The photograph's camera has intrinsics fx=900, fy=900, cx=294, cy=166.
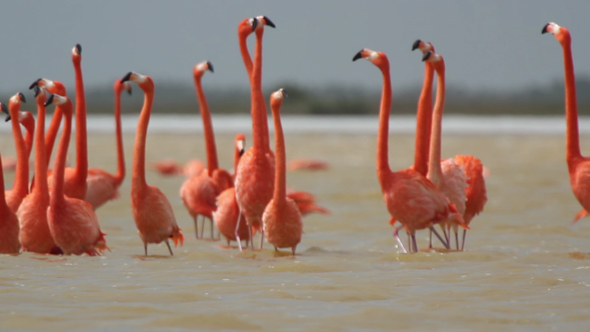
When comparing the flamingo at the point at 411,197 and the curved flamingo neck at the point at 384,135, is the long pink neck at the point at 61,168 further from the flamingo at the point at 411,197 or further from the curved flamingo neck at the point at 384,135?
the curved flamingo neck at the point at 384,135

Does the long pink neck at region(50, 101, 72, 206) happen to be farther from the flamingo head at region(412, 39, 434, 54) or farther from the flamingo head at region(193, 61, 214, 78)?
the flamingo head at region(412, 39, 434, 54)

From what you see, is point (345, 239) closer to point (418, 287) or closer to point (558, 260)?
point (558, 260)

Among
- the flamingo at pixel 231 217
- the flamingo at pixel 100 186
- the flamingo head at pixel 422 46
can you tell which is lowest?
the flamingo at pixel 231 217

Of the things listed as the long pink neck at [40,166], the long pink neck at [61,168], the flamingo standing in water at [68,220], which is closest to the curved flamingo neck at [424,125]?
the flamingo standing in water at [68,220]

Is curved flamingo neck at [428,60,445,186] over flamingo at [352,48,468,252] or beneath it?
over

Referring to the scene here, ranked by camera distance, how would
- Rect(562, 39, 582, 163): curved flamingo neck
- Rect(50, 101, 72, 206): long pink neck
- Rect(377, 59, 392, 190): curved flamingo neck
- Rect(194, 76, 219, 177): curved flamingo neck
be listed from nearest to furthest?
Rect(50, 101, 72, 206): long pink neck
Rect(377, 59, 392, 190): curved flamingo neck
Rect(562, 39, 582, 163): curved flamingo neck
Rect(194, 76, 219, 177): curved flamingo neck

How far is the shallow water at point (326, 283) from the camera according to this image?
12.3 ft

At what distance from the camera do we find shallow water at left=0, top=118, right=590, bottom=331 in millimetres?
3764

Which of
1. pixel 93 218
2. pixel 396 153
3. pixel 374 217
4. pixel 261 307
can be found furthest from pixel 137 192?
pixel 396 153

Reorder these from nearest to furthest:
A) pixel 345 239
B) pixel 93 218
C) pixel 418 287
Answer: pixel 418 287
pixel 93 218
pixel 345 239

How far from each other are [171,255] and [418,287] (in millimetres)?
1978

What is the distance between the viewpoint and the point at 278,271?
511 centimetres

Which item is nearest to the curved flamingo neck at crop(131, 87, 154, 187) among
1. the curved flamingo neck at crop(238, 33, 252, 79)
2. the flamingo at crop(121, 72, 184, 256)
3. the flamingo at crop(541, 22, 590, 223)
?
the flamingo at crop(121, 72, 184, 256)

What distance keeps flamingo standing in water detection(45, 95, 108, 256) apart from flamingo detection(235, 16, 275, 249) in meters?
1.00
